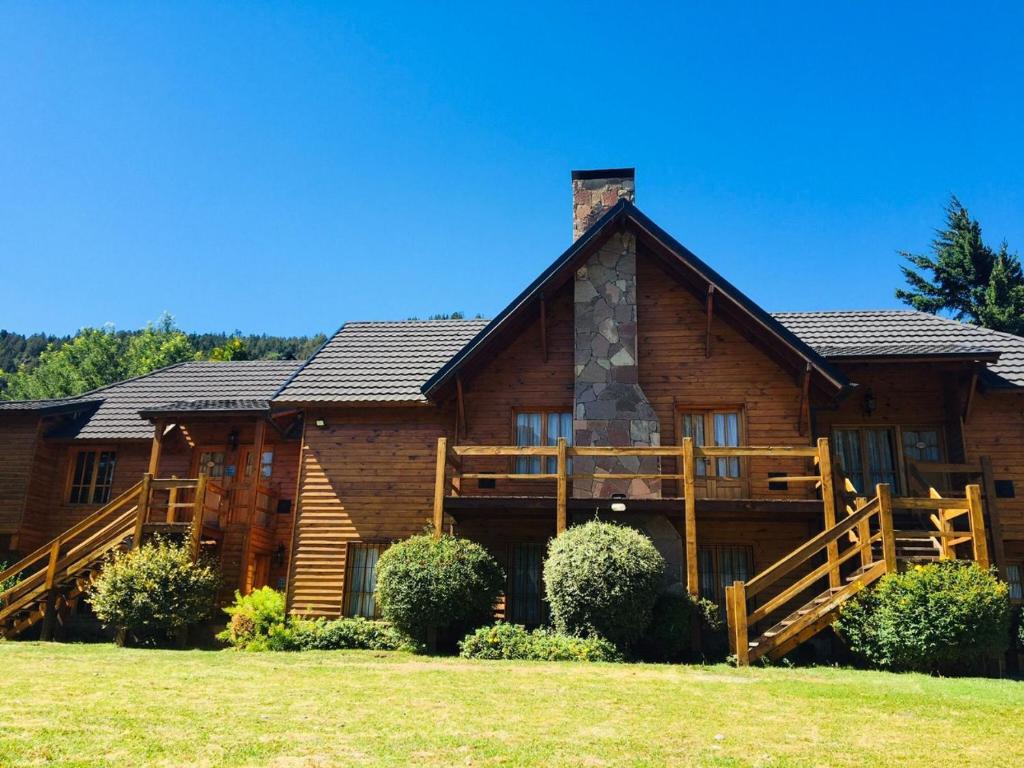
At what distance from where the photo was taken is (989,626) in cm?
1226

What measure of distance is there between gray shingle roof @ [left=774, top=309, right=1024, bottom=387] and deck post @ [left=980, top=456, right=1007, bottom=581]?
2558 mm

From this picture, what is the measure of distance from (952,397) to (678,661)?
31.3ft

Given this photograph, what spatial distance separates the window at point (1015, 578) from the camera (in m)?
18.4

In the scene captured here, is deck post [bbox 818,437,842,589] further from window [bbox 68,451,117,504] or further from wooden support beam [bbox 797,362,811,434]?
window [bbox 68,451,117,504]

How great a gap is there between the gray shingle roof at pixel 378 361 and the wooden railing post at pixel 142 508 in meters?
3.25

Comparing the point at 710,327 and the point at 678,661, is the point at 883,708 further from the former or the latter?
the point at 710,327

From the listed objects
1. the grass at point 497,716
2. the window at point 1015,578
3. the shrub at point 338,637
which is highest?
the window at point 1015,578

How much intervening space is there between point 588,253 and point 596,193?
6.57 ft

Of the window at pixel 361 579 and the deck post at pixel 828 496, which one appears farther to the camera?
the window at pixel 361 579

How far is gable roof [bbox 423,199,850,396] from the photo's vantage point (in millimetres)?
16672

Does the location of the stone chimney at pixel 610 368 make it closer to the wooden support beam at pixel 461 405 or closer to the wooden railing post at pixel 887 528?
the wooden support beam at pixel 461 405

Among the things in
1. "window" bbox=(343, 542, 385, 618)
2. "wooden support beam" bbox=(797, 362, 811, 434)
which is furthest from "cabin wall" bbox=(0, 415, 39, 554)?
Answer: "wooden support beam" bbox=(797, 362, 811, 434)

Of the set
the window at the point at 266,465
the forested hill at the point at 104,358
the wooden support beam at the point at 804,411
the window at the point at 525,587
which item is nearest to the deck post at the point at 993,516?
the wooden support beam at the point at 804,411

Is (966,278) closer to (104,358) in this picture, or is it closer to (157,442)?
(157,442)
